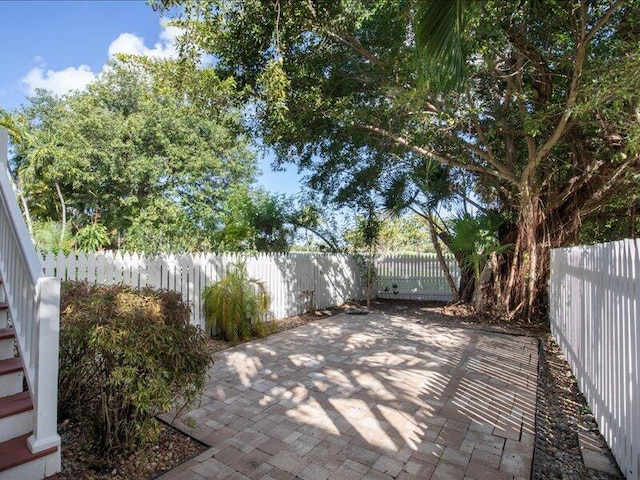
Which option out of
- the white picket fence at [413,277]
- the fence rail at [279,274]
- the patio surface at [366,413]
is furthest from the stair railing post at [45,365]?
the white picket fence at [413,277]

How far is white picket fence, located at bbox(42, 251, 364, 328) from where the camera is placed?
184 inches

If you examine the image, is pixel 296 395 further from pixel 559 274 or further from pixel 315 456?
pixel 559 274

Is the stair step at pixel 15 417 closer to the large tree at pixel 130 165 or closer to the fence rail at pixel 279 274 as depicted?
the fence rail at pixel 279 274

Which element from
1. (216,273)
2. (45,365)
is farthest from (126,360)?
(216,273)

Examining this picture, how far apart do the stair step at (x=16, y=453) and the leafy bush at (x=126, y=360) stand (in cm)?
37

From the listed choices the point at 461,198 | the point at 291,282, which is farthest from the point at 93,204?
the point at 461,198

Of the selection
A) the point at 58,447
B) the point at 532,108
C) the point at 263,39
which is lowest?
the point at 58,447

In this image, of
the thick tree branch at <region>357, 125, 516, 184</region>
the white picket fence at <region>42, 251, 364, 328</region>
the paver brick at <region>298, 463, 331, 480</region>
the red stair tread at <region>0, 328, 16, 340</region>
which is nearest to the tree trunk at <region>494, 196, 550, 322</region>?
the thick tree branch at <region>357, 125, 516, 184</region>

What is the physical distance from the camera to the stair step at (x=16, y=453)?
1942mm

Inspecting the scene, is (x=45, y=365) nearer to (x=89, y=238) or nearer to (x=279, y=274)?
(x=279, y=274)

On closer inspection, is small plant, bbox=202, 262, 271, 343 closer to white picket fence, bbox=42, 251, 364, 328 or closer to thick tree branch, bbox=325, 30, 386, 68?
white picket fence, bbox=42, 251, 364, 328

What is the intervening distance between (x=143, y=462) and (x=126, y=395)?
0.61 m

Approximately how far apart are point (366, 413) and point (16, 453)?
250cm

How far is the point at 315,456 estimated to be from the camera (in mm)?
2594
